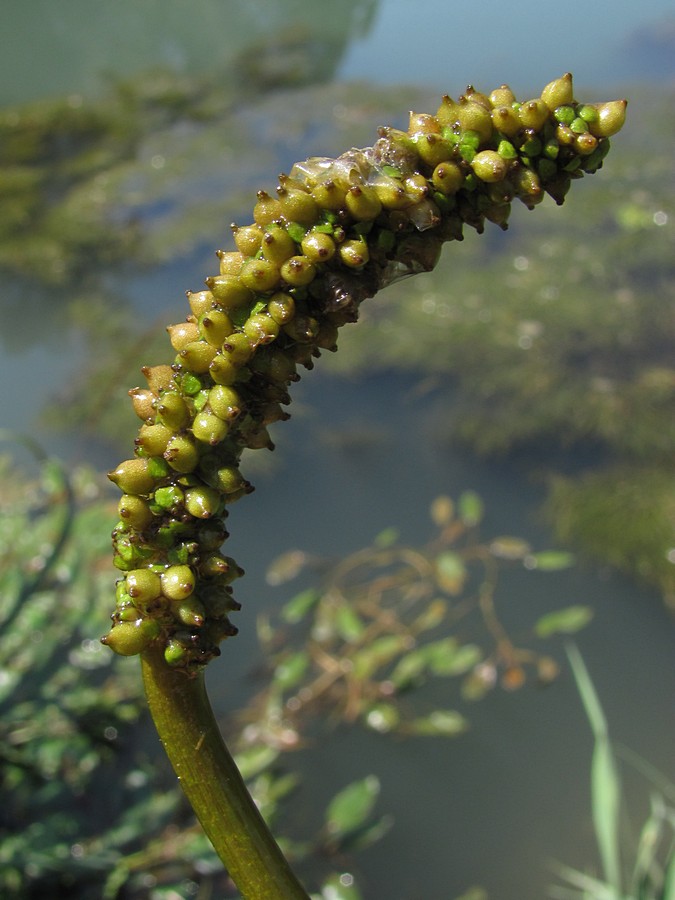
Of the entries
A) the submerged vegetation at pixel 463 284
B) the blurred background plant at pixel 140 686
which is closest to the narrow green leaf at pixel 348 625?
the blurred background plant at pixel 140 686

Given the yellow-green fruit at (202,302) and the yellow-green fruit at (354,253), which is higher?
the yellow-green fruit at (202,302)

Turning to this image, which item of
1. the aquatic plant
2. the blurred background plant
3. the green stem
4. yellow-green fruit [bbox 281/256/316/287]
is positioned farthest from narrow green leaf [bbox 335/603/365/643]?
yellow-green fruit [bbox 281/256/316/287]

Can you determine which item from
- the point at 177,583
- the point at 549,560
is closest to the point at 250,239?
the point at 177,583

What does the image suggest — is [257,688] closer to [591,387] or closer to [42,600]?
[42,600]

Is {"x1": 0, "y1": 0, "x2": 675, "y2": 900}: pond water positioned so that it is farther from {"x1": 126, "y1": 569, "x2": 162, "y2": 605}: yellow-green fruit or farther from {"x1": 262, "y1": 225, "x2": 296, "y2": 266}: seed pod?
{"x1": 262, "y1": 225, "x2": 296, "y2": 266}: seed pod

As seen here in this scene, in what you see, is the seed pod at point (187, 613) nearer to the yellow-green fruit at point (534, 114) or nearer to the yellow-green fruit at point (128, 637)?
the yellow-green fruit at point (128, 637)

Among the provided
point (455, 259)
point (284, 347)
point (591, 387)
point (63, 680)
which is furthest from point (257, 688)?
point (455, 259)

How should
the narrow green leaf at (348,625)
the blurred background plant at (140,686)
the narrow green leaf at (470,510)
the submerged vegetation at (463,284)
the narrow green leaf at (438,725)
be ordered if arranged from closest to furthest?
the blurred background plant at (140,686), the narrow green leaf at (438,725), the narrow green leaf at (348,625), the narrow green leaf at (470,510), the submerged vegetation at (463,284)
